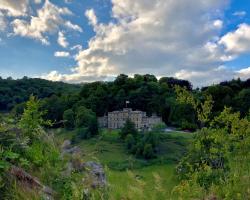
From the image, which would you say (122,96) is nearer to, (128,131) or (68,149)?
(128,131)

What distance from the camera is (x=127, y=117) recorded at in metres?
77.1

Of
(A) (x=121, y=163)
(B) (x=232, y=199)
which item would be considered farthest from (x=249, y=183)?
(A) (x=121, y=163)

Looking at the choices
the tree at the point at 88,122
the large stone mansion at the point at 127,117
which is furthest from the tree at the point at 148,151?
the large stone mansion at the point at 127,117

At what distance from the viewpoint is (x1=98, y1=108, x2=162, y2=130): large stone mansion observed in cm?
7812

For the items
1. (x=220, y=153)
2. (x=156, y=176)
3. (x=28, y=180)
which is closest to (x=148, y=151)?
(x=220, y=153)

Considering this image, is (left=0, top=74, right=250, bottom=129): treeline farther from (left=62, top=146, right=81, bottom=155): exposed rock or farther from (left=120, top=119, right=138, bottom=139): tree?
(left=62, top=146, right=81, bottom=155): exposed rock

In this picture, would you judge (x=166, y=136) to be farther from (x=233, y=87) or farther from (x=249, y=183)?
(x=249, y=183)

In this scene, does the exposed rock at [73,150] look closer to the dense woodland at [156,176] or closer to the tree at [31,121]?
the dense woodland at [156,176]

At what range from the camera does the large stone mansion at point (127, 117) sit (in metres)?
78.1

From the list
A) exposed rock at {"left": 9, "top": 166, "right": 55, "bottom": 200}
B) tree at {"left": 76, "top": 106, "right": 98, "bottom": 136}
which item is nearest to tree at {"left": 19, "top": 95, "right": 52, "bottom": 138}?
exposed rock at {"left": 9, "top": 166, "right": 55, "bottom": 200}

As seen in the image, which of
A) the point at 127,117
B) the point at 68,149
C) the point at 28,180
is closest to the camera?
the point at 28,180

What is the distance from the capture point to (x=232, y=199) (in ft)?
16.6

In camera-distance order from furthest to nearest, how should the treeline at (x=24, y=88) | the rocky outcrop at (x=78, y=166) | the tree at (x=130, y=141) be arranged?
1. the treeline at (x=24, y=88)
2. the tree at (x=130, y=141)
3. the rocky outcrop at (x=78, y=166)

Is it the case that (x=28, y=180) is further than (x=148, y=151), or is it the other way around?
(x=148, y=151)
